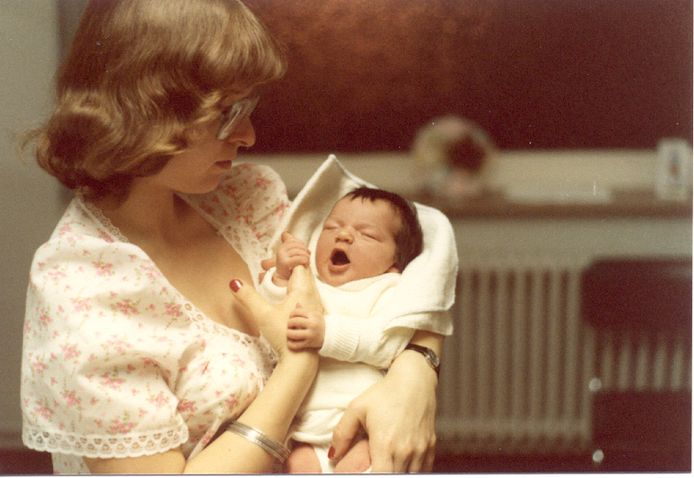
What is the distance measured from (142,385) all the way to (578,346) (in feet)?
2.16

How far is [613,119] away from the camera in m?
1.11

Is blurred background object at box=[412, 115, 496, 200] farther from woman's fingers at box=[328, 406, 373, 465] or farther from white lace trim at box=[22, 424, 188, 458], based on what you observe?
white lace trim at box=[22, 424, 188, 458]

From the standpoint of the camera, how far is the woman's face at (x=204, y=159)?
35.4 inches

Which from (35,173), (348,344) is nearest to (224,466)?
(348,344)

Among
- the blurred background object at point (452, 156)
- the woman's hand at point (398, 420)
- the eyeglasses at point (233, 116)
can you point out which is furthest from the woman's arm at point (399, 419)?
the eyeglasses at point (233, 116)

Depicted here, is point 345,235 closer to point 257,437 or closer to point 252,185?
point 252,185

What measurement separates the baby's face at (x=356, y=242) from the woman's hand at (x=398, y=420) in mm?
130

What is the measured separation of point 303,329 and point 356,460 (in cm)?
18

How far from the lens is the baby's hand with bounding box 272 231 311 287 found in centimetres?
101

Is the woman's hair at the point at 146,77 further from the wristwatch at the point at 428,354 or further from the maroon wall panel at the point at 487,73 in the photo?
the wristwatch at the point at 428,354

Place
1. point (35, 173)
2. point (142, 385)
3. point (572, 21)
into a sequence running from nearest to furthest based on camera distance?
point (142, 385) < point (35, 173) < point (572, 21)

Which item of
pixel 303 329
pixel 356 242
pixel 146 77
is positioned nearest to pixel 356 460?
pixel 303 329

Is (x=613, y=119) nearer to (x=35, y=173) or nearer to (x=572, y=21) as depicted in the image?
(x=572, y=21)

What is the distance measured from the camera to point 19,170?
3.17ft
